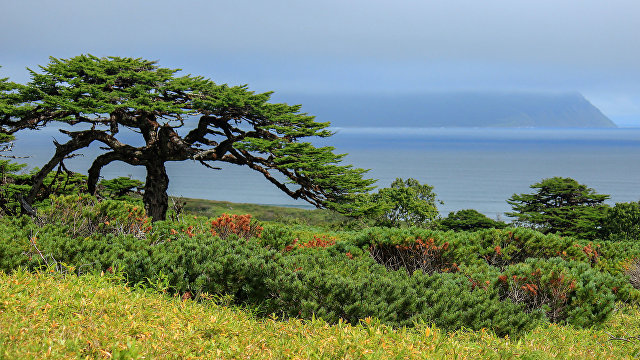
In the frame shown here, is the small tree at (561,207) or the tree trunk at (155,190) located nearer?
the tree trunk at (155,190)

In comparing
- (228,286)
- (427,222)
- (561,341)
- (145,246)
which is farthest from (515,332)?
(427,222)

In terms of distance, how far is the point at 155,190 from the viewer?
16.2m

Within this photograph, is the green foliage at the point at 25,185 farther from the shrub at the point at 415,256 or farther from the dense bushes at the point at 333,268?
the shrub at the point at 415,256

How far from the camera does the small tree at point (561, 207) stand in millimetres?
28331

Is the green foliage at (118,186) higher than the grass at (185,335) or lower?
higher

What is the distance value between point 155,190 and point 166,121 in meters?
2.14

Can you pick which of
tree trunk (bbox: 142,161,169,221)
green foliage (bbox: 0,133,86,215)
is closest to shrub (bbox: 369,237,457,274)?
tree trunk (bbox: 142,161,169,221)

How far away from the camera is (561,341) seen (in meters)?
5.82

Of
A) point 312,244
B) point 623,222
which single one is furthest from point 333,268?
point 623,222

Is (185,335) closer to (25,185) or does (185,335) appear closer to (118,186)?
(118,186)

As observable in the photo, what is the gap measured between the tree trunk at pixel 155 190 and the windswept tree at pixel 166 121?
0.10ft

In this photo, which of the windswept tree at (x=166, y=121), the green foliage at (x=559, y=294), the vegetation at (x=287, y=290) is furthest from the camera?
the windswept tree at (x=166, y=121)

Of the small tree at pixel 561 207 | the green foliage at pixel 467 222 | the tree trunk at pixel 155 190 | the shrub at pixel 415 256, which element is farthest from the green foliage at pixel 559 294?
the small tree at pixel 561 207

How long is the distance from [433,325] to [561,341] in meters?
1.40
